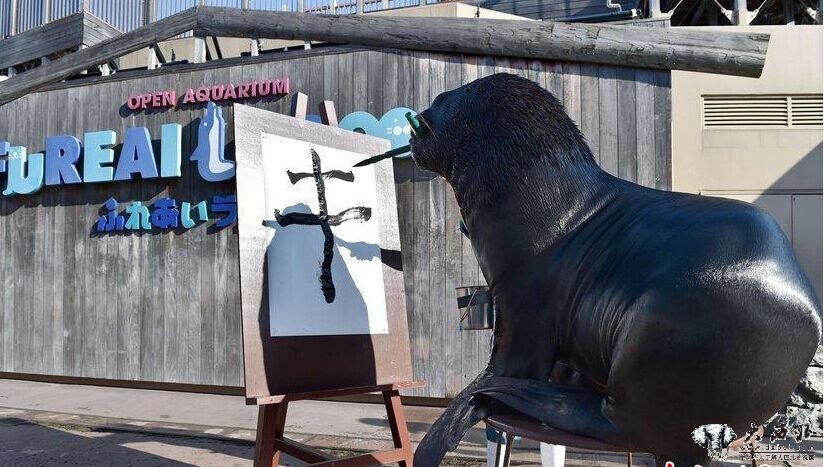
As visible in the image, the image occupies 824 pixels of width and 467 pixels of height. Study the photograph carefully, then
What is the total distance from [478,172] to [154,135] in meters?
6.10

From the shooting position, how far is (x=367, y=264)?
3.45m

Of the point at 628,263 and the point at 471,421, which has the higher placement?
the point at 628,263

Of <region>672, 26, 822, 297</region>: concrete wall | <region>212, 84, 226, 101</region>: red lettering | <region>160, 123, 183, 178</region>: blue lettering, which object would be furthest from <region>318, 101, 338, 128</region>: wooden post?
<region>672, 26, 822, 297</region>: concrete wall

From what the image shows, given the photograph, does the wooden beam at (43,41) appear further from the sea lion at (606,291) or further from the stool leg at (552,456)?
the sea lion at (606,291)

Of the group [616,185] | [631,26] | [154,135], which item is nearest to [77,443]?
[154,135]

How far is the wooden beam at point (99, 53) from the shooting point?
262 inches

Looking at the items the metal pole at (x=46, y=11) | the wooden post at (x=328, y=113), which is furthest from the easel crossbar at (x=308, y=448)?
the metal pole at (x=46, y=11)

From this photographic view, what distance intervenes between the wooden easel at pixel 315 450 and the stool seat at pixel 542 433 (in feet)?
5.43

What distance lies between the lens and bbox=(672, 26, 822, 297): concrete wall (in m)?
7.05

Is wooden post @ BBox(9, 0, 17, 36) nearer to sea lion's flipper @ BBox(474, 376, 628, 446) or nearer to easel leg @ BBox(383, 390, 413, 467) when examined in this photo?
easel leg @ BBox(383, 390, 413, 467)

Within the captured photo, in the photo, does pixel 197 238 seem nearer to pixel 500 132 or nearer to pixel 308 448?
pixel 308 448

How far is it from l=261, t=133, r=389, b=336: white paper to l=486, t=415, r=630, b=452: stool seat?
1.74 meters

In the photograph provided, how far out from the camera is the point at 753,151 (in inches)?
278

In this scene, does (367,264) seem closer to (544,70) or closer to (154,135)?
(544,70)
